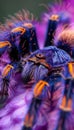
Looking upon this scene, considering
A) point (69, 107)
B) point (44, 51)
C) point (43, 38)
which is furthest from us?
point (43, 38)

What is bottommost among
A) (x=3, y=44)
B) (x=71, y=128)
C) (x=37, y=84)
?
(x=71, y=128)

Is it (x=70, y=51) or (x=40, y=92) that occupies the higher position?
(x=70, y=51)

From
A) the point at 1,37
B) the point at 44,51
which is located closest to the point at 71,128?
the point at 44,51

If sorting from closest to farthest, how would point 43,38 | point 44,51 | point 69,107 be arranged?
point 69,107 → point 44,51 → point 43,38

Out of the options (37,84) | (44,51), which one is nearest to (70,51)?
(44,51)

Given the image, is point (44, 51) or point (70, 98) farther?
point (44, 51)

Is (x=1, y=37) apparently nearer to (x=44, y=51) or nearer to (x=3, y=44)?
(x=3, y=44)

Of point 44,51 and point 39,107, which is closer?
point 39,107

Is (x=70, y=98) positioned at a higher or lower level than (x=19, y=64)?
lower

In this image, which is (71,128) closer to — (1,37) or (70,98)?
(70,98)
